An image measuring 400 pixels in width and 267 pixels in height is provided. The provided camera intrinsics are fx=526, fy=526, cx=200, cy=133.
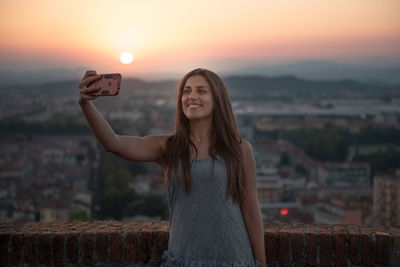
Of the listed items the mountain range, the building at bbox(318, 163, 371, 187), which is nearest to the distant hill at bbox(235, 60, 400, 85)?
the mountain range

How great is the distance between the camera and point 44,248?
1734 mm

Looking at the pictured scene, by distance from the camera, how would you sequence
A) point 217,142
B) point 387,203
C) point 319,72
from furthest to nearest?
point 319,72, point 387,203, point 217,142

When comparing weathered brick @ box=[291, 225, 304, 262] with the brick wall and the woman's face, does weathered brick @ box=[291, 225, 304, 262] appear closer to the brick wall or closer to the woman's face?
the brick wall

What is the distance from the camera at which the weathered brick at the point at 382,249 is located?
167cm

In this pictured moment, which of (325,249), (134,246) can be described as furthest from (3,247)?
(325,249)

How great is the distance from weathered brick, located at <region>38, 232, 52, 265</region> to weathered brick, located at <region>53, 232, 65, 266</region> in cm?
2

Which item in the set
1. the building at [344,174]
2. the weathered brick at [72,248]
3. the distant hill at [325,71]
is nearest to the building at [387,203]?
the building at [344,174]

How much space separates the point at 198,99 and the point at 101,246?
26.1 inches

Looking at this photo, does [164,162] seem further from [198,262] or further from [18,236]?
[18,236]

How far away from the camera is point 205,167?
1.32 m

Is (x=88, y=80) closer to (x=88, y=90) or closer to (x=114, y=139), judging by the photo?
(x=88, y=90)

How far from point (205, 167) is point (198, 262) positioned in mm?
241

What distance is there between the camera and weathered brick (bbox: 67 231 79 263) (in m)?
1.73

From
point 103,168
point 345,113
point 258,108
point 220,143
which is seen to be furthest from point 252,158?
point 258,108
